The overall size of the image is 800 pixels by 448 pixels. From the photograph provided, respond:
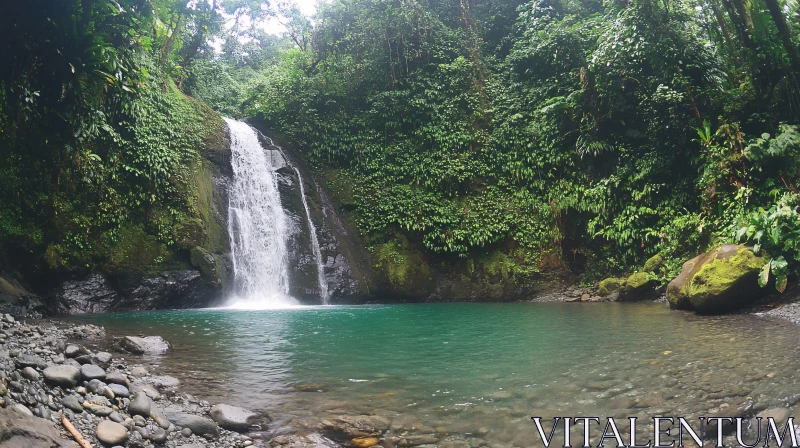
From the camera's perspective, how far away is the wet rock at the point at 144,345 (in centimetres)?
532

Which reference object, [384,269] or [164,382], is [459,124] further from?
[164,382]

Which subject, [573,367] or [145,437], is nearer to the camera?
[145,437]

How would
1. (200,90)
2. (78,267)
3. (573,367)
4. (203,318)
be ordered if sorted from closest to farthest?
(573,367) → (203,318) → (78,267) → (200,90)

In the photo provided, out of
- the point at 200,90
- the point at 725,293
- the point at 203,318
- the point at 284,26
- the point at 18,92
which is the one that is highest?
the point at 284,26

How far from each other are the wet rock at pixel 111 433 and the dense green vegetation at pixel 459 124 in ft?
21.7

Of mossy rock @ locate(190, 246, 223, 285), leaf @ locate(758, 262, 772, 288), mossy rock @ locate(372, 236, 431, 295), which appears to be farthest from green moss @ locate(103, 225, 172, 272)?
leaf @ locate(758, 262, 772, 288)

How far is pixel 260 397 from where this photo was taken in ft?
12.8

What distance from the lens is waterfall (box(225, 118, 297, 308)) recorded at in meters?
12.3

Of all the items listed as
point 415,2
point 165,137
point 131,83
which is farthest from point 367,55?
point 131,83

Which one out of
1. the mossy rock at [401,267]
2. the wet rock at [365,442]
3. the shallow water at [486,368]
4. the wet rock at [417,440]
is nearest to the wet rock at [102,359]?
the shallow water at [486,368]

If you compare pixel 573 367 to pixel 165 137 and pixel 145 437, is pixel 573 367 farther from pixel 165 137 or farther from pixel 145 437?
pixel 165 137

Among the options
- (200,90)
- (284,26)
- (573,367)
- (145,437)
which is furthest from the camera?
(284,26)

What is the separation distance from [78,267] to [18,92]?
392 cm

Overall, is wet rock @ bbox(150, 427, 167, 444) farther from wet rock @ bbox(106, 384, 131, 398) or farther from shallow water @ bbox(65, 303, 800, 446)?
shallow water @ bbox(65, 303, 800, 446)
